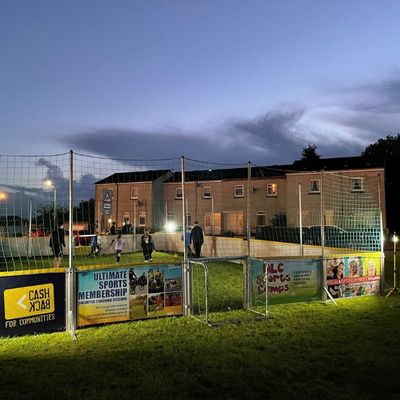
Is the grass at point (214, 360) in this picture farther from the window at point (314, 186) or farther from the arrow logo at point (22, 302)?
the window at point (314, 186)

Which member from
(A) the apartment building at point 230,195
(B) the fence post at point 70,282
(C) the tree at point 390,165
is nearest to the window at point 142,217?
(A) the apartment building at point 230,195

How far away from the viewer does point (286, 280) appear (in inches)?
418

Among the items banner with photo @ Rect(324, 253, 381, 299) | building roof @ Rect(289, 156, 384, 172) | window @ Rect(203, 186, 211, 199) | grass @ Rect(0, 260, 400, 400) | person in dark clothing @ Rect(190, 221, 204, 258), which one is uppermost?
building roof @ Rect(289, 156, 384, 172)

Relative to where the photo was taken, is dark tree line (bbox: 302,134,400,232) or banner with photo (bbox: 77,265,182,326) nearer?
banner with photo (bbox: 77,265,182,326)

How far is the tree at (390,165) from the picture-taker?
137 ft

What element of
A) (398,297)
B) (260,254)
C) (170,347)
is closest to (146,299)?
(170,347)

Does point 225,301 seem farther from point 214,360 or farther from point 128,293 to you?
point 214,360

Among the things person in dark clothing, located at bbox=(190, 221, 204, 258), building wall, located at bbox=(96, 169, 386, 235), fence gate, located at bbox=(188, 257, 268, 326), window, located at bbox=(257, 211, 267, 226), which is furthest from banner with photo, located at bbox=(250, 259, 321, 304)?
window, located at bbox=(257, 211, 267, 226)

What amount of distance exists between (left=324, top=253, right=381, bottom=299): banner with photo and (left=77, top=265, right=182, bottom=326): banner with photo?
4.09 meters

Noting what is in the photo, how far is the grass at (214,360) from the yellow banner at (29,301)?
1.44 feet

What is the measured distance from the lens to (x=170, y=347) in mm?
7113

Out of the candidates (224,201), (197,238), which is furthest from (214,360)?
(224,201)

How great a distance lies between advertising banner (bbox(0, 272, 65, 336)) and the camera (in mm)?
7887

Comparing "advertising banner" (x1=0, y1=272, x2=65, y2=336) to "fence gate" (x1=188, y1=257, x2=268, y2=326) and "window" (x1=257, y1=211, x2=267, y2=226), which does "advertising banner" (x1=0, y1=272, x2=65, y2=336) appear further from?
"window" (x1=257, y1=211, x2=267, y2=226)
